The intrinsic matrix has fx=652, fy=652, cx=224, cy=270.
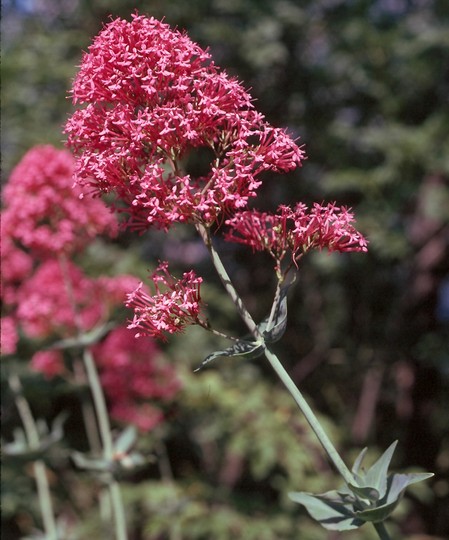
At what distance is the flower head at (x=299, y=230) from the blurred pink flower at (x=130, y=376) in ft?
7.35

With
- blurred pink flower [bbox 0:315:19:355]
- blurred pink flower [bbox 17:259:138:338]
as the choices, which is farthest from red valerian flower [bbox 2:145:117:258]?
blurred pink flower [bbox 0:315:19:355]

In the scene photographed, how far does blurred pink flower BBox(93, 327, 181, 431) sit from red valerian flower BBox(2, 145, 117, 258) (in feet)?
2.68

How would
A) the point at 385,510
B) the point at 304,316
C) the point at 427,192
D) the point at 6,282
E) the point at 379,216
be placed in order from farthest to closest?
the point at 304,316, the point at 427,192, the point at 379,216, the point at 6,282, the point at 385,510

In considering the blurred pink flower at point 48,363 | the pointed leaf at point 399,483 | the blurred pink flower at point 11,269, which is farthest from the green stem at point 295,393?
the blurred pink flower at point 48,363

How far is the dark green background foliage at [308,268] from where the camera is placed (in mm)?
4453

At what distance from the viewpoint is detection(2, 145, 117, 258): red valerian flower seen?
2867mm

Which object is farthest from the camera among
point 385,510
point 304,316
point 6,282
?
point 304,316

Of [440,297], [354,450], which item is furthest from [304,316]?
[354,450]

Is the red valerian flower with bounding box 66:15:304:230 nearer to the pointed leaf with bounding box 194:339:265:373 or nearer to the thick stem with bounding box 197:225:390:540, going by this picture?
the thick stem with bounding box 197:225:390:540

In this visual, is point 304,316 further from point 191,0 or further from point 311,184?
point 191,0

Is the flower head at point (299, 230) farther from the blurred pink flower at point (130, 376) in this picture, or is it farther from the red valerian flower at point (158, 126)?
the blurred pink flower at point (130, 376)

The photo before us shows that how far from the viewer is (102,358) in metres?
3.65

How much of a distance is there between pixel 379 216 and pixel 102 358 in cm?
223

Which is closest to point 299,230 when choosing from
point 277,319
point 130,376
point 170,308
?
point 277,319
